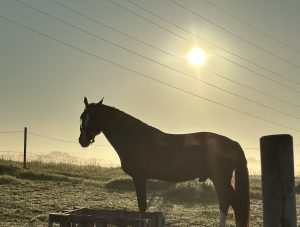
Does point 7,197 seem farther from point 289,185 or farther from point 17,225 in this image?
point 289,185

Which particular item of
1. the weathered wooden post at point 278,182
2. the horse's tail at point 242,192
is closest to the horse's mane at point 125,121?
the horse's tail at point 242,192

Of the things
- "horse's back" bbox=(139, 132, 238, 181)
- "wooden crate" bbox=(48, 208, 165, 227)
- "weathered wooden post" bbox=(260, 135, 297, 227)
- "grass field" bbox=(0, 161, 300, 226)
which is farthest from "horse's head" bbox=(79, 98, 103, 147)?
"weathered wooden post" bbox=(260, 135, 297, 227)

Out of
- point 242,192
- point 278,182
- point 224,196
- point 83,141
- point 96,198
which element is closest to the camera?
point 278,182

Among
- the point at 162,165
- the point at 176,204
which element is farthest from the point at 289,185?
the point at 176,204

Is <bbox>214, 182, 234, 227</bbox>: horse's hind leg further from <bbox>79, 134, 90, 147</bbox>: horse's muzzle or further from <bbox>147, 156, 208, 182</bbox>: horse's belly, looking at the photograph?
<bbox>79, 134, 90, 147</bbox>: horse's muzzle

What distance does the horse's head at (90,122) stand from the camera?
32.1ft

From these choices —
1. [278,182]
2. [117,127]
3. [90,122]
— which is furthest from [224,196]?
[278,182]

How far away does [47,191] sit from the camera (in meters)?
19.8

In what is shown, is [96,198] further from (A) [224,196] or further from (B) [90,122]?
(A) [224,196]

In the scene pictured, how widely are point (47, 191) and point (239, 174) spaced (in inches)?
490

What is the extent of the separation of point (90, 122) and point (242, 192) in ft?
12.5

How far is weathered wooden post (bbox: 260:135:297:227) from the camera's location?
3.21 m

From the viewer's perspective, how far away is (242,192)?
9398mm

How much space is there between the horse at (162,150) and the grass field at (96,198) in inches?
73.5
